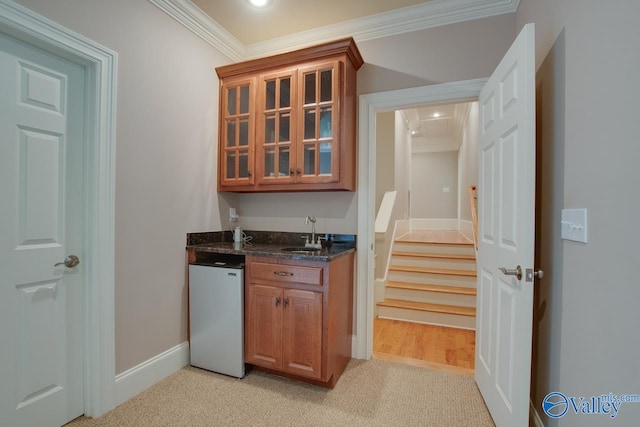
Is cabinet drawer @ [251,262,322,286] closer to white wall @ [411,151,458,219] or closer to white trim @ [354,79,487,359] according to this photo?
white trim @ [354,79,487,359]

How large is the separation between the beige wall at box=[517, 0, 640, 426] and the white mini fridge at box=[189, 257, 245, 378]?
1828 millimetres

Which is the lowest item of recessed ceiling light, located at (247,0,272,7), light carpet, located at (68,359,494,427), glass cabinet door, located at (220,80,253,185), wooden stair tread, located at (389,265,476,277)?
light carpet, located at (68,359,494,427)

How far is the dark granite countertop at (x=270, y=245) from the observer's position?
197 centimetres

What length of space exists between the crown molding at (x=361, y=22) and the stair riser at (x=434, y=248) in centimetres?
282

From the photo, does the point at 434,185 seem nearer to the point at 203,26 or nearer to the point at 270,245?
the point at 270,245

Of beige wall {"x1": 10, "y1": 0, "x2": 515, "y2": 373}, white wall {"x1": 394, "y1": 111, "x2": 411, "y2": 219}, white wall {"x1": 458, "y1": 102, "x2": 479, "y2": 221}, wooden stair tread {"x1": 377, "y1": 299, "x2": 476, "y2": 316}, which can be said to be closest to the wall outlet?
beige wall {"x1": 10, "y1": 0, "x2": 515, "y2": 373}

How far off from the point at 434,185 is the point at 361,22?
6146 mm

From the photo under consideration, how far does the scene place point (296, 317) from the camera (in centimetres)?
192

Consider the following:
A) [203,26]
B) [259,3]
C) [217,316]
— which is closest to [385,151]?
[259,3]

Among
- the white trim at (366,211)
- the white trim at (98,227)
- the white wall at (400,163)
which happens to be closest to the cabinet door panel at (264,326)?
the white trim at (366,211)

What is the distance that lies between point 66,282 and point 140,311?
1.49ft

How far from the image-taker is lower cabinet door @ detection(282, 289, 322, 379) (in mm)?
1866

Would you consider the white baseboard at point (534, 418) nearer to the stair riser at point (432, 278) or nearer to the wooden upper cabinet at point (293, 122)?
the wooden upper cabinet at point (293, 122)

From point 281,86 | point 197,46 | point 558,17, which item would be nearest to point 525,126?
point 558,17
